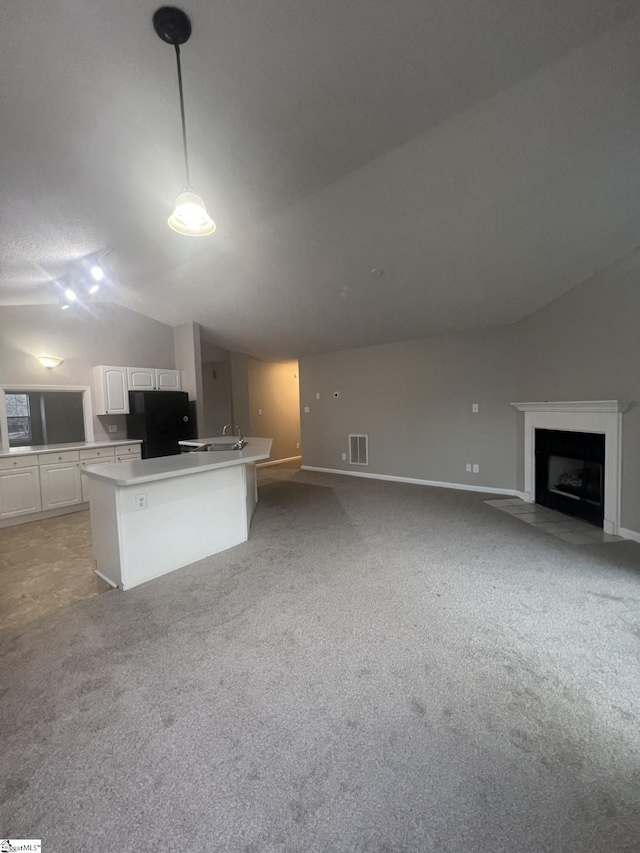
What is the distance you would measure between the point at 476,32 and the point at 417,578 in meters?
3.17

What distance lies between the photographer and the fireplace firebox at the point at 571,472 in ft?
11.6

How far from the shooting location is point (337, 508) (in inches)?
170

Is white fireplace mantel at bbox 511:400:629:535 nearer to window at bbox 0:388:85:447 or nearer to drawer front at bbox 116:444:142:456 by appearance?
drawer front at bbox 116:444:142:456

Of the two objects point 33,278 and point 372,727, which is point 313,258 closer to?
point 33,278

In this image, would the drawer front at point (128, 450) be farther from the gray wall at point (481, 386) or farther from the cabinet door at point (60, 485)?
the gray wall at point (481, 386)

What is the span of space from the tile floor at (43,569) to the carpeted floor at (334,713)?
0.74ft

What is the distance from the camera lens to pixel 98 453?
15.5ft

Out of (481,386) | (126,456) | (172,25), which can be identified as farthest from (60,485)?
(481,386)

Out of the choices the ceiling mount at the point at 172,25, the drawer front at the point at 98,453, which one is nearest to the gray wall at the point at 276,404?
the drawer front at the point at 98,453

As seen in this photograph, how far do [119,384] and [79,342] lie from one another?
792mm

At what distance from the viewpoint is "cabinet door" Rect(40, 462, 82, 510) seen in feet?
13.9

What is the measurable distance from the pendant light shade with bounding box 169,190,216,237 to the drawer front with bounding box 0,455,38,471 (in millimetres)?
3814

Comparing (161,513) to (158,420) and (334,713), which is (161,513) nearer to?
(334,713)

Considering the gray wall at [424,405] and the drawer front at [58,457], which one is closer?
the drawer front at [58,457]
